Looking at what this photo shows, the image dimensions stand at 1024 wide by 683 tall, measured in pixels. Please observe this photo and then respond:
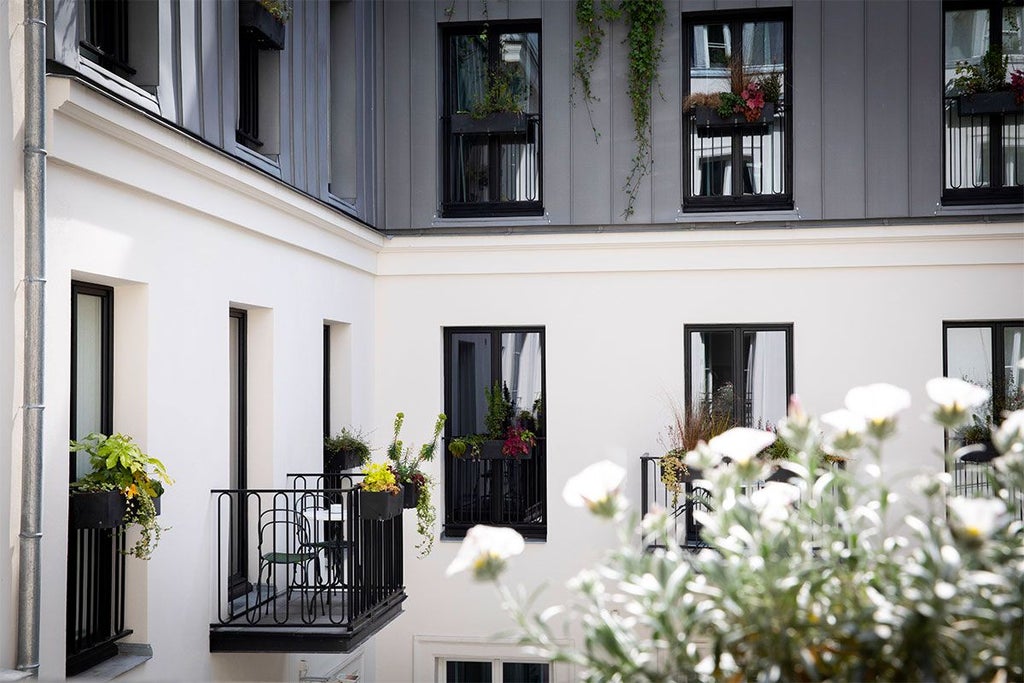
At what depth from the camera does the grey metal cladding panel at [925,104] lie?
10.2 m

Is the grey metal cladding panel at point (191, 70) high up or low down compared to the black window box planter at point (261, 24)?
down

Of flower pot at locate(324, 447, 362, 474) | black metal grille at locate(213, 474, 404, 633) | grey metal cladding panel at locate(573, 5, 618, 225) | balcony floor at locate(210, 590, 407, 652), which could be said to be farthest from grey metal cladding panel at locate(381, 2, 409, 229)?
balcony floor at locate(210, 590, 407, 652)

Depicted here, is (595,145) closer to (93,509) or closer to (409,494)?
(409,494)

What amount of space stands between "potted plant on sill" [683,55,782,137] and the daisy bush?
8.43 meters

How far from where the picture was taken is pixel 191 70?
6637 millimetres

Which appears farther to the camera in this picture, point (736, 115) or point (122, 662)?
point (736, 115)

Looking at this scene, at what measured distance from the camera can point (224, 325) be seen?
711cm

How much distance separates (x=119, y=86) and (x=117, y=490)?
6.71 ft

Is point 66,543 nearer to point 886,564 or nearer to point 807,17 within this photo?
point 886,564

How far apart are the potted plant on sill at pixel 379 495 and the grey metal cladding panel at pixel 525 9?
516 centimetres

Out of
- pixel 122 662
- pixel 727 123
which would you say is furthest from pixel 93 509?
pixel 727 123

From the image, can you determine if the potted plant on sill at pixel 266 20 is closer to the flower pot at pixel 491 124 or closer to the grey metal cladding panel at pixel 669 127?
the flower pot at pixel 491 124

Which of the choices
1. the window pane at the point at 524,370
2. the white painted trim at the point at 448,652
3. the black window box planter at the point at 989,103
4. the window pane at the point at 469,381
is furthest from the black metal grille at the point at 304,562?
the black window box planter at the point at 989,103

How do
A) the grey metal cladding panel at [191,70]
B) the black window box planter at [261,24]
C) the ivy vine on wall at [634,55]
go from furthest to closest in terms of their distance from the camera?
1. the ivy vine on wall at [634,55]
2. the black window box planter at [261,24]
3. the grey metal cladding panel at [191,70]
